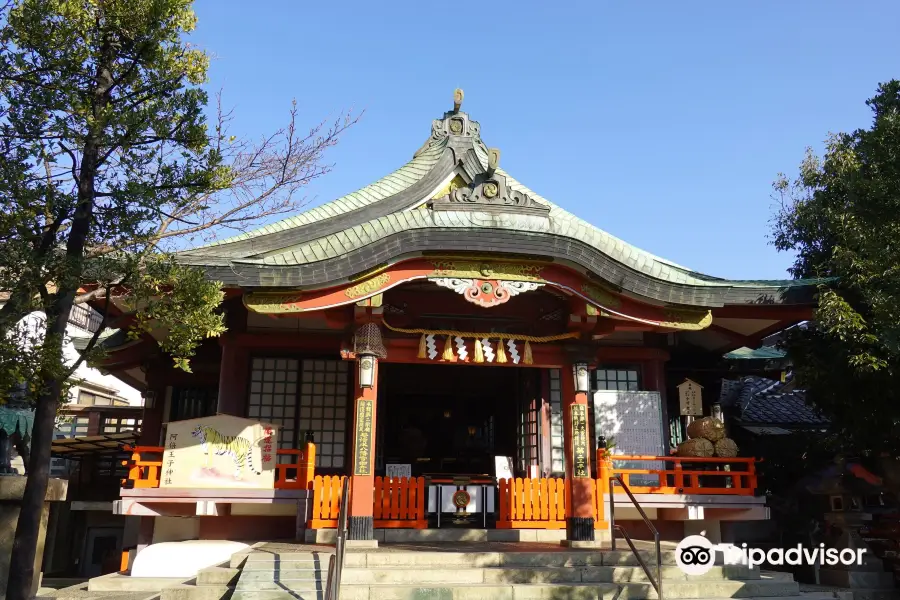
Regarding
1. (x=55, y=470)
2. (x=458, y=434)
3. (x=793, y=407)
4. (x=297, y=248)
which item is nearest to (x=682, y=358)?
(x=793, y=407)

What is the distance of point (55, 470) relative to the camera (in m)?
25.6

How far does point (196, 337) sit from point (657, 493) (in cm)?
855

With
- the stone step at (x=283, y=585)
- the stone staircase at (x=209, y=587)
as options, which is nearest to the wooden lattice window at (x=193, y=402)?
the stone staircase at (x=209, y=587)

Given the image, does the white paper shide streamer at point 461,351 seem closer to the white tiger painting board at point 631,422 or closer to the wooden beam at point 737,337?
the white tiger painting board at point 631,422

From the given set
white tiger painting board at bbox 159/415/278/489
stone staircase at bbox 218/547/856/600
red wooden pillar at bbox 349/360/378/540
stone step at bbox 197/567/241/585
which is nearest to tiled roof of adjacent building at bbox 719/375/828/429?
stone staircase at bbox 218/547/856/600

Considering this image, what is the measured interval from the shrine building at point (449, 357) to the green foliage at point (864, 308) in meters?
0.93

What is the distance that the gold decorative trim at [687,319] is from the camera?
40.3ft

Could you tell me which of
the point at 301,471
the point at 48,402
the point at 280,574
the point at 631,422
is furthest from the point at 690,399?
the point at 48,402

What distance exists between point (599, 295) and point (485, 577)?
4.93 metres

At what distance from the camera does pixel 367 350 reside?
1131 cm

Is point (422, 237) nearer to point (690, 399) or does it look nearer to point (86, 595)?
point (86, 595)

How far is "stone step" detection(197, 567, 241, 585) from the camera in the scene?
915 cm

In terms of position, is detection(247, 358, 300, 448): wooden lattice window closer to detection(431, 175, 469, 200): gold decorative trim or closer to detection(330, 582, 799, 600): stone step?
detection(431, 175, 469, 200): gold decorative trim

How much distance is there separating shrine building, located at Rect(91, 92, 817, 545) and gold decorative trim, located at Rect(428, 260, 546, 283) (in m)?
0.03
